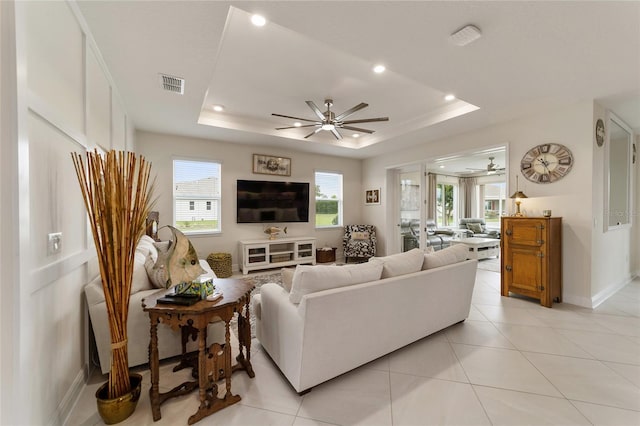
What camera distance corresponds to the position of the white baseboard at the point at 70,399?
1451 millimetres

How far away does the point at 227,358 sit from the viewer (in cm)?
167

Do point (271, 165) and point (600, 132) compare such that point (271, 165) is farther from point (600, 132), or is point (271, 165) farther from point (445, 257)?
point (600, 132)

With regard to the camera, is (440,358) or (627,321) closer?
(440,358)

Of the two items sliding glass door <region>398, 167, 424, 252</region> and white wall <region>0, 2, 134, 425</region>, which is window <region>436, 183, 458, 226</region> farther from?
white wall <region>0, 2, 134, 425</region>

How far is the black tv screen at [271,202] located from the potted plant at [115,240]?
3644 mm

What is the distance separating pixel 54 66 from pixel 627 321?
5.46 meters

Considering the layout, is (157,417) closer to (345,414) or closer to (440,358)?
(345,414)

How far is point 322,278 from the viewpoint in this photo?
1.73 m

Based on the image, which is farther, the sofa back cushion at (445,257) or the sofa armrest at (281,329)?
the sofa back cushion at (445,257)

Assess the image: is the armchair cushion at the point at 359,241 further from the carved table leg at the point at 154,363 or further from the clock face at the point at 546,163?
the carved table leg at the point at 154,363

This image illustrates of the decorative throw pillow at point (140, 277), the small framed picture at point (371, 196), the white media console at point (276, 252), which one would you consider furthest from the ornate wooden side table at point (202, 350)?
the small framed picture at point (371, 196)

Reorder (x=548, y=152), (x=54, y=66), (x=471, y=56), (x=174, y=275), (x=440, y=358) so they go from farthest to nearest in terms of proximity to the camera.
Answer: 1. (x=548, y=152)
2. (x=471, y=56)
3. (x=440, y=358)
4. (x=174, y=275)
5. (x=54, y=66)

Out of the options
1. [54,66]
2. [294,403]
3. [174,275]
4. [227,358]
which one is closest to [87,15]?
[54,66]

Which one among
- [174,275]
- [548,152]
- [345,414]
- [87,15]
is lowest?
[345,414]
